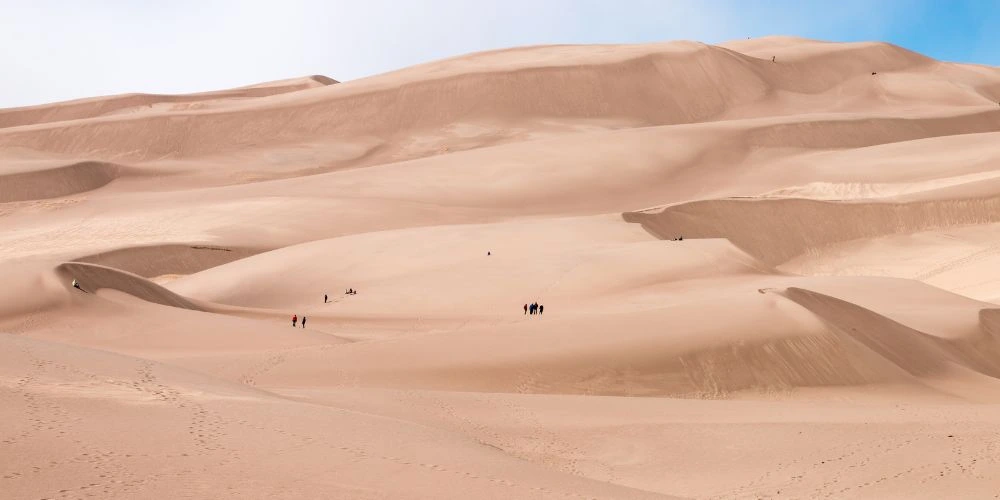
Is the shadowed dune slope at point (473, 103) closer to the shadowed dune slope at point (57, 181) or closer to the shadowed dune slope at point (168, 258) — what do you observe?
the shadowed dune slope at point (57, 181)

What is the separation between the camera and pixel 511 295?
111 ft

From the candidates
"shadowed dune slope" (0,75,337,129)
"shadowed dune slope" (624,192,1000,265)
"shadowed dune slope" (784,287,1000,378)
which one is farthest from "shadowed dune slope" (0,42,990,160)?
"shadowed dune slope" (784,287,1000,378)

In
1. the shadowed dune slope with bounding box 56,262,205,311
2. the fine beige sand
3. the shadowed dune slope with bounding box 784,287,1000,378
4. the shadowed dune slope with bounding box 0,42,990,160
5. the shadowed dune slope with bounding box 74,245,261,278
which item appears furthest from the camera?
the shadowed dune slope with bounding box 0,42,990,160

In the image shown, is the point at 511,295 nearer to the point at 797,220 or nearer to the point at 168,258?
the point at 168,258

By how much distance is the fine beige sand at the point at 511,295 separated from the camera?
12055mm

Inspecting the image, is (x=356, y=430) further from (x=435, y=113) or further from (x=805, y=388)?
(x=435, y=113)

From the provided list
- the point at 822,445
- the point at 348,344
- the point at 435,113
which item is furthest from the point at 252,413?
the point at 435,113

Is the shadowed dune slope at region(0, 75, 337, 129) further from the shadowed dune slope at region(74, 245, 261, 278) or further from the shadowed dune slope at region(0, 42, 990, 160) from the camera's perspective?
the shadowed dune slope at region(74, 245, 261, 278)

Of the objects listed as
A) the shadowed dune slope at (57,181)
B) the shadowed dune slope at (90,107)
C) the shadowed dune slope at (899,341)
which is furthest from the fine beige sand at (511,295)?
the shadowed dune slope at (90,107)

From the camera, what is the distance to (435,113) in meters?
86.7

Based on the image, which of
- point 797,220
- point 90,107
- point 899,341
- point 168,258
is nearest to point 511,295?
point 899,341

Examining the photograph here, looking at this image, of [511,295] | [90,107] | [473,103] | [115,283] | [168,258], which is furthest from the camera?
[90,107]

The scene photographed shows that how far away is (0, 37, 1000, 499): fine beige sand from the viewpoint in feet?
39.5

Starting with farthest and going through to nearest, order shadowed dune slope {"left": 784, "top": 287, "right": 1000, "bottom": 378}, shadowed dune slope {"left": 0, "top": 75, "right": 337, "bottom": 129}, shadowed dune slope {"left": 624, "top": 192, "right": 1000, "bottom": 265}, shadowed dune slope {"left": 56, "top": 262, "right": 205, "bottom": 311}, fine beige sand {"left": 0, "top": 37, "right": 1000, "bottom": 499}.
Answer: shadowed dune slope {"left": 0, "top": 75, "right": 337, "bottom": 129} < shadowed dune slope {"left": 624, "top": 192, "right": 1000, "bottom": 265} < shadowed dune slope {"left": 56, "top": 262, "right": 205, "bottom": 311} < shadowed dune slope {"left": 784, "top": 287, "right": 1000, "bottom": 378} < fine beige sand {"left": 0, "top": 37, "right": 1000, "bottom": 499}
